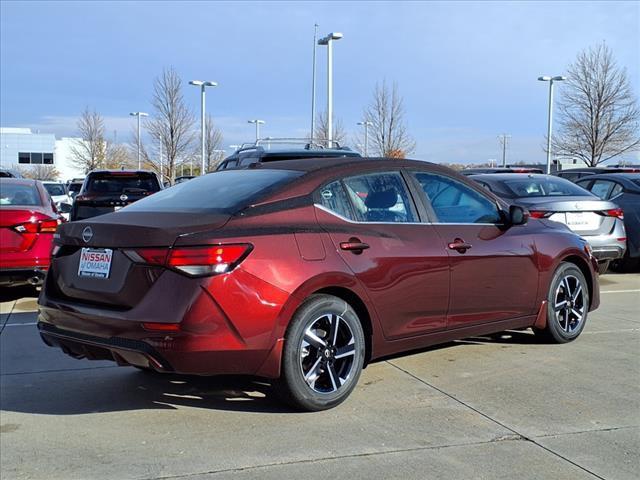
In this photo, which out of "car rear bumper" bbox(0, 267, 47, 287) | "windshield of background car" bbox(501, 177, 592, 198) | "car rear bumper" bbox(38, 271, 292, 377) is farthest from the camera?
"windshield of background car" bbox(501, 177, 592, 198)

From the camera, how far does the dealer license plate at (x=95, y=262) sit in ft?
14.0

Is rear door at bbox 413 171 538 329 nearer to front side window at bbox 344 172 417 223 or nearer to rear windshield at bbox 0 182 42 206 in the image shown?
front side window at bbox 344 172 417 223

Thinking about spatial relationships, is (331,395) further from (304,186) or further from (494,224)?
(494,224)

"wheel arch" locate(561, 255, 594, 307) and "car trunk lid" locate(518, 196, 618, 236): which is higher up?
"car trunk lid" locate(518, 196, 618, 236)

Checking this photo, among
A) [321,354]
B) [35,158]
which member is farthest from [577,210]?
[35,158]

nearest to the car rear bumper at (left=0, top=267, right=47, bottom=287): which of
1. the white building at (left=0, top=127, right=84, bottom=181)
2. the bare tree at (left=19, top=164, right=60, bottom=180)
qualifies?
the bare tree at (left=19, top=164, right=60, bottom=180)

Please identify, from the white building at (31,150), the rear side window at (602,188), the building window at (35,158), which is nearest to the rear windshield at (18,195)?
the rear side window at (602,188)

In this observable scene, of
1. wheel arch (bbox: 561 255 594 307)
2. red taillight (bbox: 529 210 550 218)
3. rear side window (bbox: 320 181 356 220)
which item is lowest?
wheel arch (bbox: 561 255 594 307)

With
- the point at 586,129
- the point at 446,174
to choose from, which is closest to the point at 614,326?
the point at 446,174

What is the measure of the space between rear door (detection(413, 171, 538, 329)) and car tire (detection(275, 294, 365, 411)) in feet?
3.19

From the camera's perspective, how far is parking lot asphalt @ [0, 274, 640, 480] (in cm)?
373

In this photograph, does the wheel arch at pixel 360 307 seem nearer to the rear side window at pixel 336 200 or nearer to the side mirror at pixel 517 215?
the rear side window at pixel 336 200

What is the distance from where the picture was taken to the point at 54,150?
90312mm

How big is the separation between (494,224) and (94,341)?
10.7 feet
